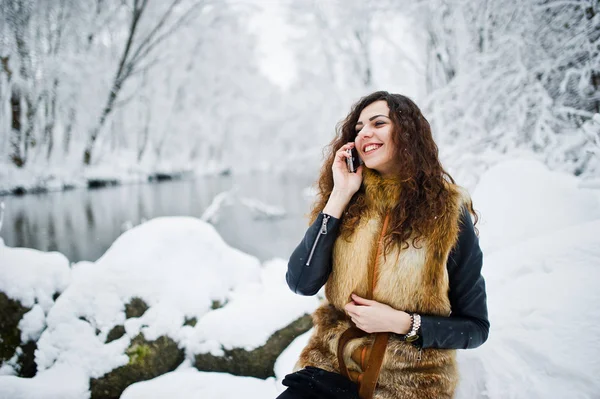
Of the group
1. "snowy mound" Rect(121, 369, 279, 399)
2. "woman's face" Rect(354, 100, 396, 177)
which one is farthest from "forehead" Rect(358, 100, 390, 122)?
"snowy mound" Rect(121, 369, 279, 399)

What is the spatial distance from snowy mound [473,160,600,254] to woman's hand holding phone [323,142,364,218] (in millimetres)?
1864

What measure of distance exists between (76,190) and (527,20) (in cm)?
1694

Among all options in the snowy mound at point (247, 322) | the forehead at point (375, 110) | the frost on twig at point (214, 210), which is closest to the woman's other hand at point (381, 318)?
the forehead at point (375, 110)

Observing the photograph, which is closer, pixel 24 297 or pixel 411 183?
pixel 411 183

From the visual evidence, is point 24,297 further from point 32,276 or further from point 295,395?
point 295,395

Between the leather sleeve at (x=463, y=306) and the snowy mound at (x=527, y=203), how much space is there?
5.17 feet

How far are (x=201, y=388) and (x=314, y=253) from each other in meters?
1.72

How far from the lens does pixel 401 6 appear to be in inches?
190

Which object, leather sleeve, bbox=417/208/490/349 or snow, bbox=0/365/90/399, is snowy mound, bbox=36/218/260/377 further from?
leather sleeve, bbox=417/208/490/349

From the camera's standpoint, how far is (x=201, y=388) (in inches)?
79.7

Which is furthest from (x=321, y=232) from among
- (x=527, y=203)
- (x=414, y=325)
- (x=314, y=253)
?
(x=527, y=203)

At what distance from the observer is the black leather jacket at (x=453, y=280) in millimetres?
1009

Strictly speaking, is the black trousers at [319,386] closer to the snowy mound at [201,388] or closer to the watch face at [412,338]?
the watch face at [412,338]

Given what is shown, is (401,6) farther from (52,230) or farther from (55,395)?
(52,230)
